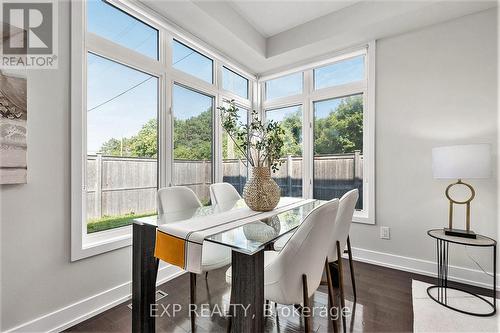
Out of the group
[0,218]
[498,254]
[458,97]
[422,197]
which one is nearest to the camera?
[0,218]

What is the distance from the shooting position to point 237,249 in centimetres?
109

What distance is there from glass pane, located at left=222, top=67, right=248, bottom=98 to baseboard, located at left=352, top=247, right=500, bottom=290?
2709 millimetres

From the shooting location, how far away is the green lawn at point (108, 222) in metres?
2.01

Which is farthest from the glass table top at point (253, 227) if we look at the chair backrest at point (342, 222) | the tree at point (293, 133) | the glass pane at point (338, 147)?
the tree at point (293, 133)

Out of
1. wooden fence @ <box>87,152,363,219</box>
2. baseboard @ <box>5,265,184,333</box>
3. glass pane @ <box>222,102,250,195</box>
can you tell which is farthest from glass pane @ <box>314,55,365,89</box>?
baseboard @ <box>5,265,184,333</box>

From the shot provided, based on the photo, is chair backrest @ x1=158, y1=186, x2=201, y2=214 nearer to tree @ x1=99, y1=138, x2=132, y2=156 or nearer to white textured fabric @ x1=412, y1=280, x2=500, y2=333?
tree @ x1=99, y1=138, x2=132, y2=156

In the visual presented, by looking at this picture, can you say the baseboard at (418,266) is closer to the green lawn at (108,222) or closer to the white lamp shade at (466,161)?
the white lamp shade at (466,161)

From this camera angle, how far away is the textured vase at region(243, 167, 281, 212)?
1.85 m

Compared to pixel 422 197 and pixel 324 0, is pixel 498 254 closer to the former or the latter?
pixel 422 197

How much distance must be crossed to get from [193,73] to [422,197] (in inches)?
116

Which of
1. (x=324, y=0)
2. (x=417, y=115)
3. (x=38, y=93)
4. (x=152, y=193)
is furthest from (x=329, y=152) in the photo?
(x=38, y=93)

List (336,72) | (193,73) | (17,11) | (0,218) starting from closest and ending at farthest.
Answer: (0,218)
(17,11)
(193,73)
(336,72)

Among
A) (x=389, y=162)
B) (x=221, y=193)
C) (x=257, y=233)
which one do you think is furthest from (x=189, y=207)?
(x=389, y=162)

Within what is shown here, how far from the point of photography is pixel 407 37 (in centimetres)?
270
